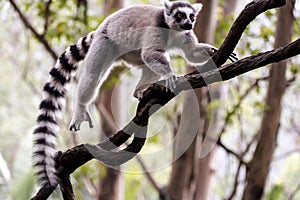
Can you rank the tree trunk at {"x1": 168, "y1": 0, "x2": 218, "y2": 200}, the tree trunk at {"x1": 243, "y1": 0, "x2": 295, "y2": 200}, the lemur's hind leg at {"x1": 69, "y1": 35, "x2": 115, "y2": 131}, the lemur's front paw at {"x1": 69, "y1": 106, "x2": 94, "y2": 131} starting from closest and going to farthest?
the lemur's hind leg at {"x1": 69, "y1": 35, "x2": 115, "y2": 131}
the lemur's front paw at {"x1": 69, "y1": 106, "x2": 94, "y2": 131}
the tree trunk at {"x1": 243, "y1": 0, "x2": 295, "y2": 200}
the tree trunk at {"x1": 168, "y1": 0, "x2": 218, "y2": 200}

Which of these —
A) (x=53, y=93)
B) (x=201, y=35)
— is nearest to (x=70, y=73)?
(x=53, y=93)

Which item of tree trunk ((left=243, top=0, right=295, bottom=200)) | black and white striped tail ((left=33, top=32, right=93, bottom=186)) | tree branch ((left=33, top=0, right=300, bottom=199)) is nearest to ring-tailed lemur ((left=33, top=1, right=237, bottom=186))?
black and white striped tail ((left=33, top=32, right=93, bottom=186))

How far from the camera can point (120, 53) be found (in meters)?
2.85

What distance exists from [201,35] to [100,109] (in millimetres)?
1401

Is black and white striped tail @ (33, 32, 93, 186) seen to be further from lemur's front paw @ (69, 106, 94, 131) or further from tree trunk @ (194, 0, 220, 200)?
tree trunk @ (194, 0, 220, 200)

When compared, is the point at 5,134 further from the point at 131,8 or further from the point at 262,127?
the point at 131,8

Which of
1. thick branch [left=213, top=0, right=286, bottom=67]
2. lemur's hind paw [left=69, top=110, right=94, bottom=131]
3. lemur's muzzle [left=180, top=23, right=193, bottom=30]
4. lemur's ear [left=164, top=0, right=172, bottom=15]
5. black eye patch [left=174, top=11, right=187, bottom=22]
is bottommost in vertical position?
lemur's hind paw [left=69, top=110, right=94, bottom=131]

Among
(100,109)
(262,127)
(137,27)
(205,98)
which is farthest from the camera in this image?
(100,109)

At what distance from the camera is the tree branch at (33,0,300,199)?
6.46 ft

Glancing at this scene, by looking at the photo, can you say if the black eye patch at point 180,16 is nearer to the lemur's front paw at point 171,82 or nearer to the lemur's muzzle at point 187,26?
the lemur's muzzle at point 187,26

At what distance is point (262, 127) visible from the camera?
4.29 meters

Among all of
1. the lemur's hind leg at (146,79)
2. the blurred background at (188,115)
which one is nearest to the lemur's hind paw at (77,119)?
the blurred background at (188,115)

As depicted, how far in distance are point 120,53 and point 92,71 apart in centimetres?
21

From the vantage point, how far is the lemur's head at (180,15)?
258 cm
